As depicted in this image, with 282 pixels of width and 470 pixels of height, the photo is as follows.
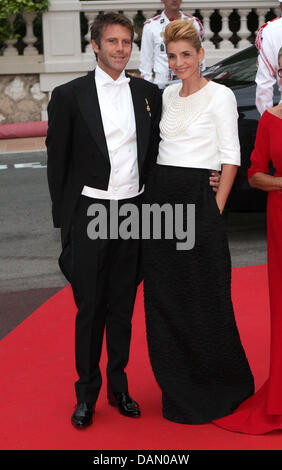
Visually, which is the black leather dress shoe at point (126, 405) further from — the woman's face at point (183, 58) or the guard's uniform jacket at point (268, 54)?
the guard's uniform jacket at point (268, 54)

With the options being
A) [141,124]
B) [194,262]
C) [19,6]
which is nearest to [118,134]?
[141,124]

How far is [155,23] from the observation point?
9.28 metres

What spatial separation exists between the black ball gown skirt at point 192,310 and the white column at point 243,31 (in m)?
12.3

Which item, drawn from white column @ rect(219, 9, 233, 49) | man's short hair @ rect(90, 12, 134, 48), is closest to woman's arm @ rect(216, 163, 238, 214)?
man's short hair @ rect(90, 12, 134, 48)

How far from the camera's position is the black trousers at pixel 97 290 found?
156 inches

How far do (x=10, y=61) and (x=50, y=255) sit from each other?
8.20m

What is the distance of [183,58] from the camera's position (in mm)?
3805

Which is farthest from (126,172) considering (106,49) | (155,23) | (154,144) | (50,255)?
(155,23)

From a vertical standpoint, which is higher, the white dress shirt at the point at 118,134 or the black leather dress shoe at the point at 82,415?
the white dress shirt at the point at 118,134

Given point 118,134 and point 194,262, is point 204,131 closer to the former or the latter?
point 118,134

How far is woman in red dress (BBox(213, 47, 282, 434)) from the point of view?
150 inches

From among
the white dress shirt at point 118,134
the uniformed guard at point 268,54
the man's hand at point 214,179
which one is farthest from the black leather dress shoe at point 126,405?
the uniformed guard at point 268,54

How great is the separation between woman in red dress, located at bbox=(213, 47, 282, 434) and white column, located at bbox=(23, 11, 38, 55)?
38.1 feet
